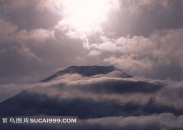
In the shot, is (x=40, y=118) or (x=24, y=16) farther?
(x=24, y=16)

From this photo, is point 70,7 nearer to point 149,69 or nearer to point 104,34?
point 104,34

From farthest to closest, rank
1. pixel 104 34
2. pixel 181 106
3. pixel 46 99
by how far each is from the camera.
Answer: pixel 46 99
pixel 181 106
pixel 104 34

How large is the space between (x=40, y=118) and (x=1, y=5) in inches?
389

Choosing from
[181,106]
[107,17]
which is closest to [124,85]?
[181,106]

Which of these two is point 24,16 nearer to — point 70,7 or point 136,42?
point 70,7

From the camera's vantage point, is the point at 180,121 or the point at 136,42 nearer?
the point at 136,42

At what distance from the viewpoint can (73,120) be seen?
25.0 meters

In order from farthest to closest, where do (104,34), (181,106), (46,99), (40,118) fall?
1. (46,99)
2. (181,106)
3. (104,34)
4. (40,118)

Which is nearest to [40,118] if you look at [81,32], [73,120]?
[73,120]

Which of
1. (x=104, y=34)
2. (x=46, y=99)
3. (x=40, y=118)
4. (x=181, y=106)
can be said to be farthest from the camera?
(x=46, y=99)

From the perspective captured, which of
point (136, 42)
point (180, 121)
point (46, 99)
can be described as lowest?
point (180, 121)

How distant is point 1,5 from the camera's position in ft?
82.7

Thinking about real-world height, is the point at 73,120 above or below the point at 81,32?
below

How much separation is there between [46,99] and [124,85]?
11.4 metres
